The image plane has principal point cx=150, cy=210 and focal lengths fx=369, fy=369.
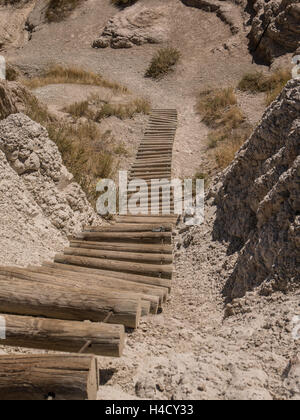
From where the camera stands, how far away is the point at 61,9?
19.7m

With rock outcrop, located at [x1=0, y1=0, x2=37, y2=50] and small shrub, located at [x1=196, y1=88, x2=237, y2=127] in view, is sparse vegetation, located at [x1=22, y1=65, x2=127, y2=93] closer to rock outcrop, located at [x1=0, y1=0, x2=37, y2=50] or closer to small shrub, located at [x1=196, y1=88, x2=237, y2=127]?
small shrub, located at [x1=196, y1=88, x2=237, y2=127]

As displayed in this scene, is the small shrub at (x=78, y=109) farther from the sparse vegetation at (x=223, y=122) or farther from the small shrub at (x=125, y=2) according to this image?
the small shrub at (x=125, y=2)

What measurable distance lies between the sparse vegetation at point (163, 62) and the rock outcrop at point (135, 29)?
5.30ft

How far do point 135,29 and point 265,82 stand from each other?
7976mm

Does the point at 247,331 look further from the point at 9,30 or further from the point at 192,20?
the point at 9,30

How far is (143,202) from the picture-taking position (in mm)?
7262

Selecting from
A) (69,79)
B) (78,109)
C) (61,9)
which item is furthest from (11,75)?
(61,9)

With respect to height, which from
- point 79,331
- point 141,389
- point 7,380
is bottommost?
point 141,389

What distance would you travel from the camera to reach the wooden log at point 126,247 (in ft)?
16.8

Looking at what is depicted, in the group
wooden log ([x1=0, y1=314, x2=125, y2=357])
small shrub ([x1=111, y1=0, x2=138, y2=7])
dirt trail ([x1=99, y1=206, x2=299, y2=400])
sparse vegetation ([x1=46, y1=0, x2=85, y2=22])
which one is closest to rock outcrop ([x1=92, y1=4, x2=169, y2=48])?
small shrub ([x1=111, y1=0, x2=138, y2=7])

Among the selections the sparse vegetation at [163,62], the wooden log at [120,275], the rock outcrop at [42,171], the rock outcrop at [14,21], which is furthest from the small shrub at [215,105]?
the rock outcrop at [14,21]

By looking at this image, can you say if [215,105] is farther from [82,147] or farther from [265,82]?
[82,147]

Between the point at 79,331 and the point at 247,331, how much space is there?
1441mm

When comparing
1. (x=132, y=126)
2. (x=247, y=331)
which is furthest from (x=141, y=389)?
(x=132, y=126)
